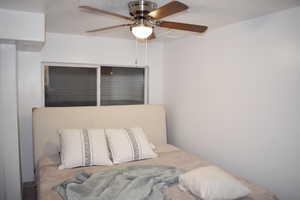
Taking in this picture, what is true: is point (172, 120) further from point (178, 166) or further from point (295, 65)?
point (295, 65)

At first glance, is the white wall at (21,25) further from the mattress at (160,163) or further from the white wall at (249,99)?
the white wall at (249,99)

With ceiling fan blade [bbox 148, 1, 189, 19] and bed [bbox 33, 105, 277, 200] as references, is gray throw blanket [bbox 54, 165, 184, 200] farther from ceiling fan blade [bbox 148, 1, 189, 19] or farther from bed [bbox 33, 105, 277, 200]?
ceiling fan blade [bbox 148, 1, 189, 19]

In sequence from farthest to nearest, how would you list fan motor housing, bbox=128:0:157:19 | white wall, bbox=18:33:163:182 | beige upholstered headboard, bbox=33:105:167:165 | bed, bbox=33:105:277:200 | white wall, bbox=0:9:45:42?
white wall, bbox=18:33:163:182 → beige upholstered headboard, bbox=33:105:167:165 → white wall, bbox=0:9:45:42 → bed, bbox=33:105:277:200 → fan motor housing, bbox=128:0:157:19

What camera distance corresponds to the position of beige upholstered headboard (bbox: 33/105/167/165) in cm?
283

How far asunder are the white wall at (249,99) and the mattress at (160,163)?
39 cm

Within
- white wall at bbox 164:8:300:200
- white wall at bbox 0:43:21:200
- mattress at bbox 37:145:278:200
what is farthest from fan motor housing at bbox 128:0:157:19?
white wall at bbox 0:43:21:200

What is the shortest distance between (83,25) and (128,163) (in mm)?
1769

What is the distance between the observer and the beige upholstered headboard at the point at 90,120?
2.83 m

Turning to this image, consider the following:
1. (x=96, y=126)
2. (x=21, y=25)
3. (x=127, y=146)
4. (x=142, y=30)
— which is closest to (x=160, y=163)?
(x=127, y=146)

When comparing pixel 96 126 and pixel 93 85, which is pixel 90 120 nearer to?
pixel 96 126

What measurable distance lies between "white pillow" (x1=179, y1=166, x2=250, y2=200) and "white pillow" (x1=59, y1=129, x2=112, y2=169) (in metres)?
1.08

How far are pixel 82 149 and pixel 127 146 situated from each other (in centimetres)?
52

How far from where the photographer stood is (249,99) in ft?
7.88

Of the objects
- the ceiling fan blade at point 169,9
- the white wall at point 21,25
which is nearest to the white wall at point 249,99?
the ceiling fan blade at point 169,9
